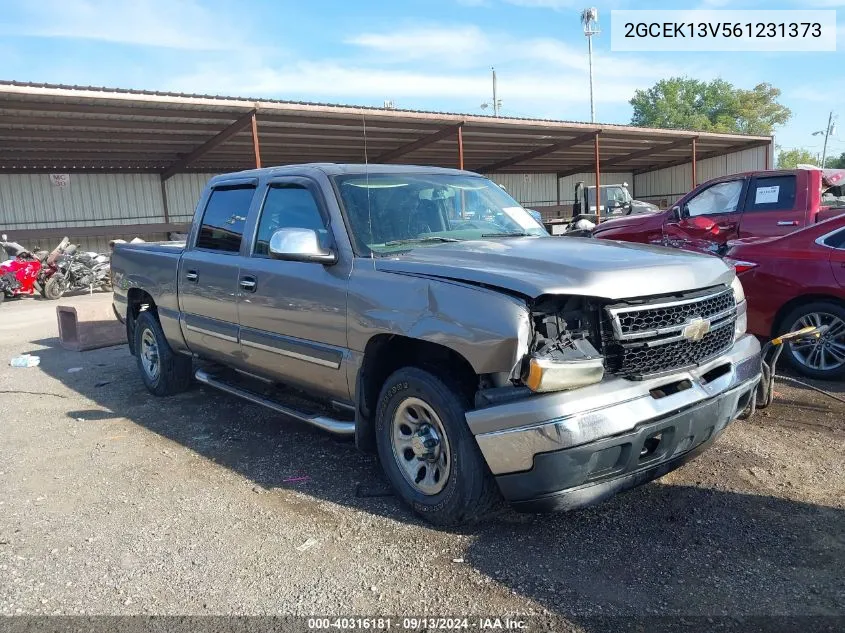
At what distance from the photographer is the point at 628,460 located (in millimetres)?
3143

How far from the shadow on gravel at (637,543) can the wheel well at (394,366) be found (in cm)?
50

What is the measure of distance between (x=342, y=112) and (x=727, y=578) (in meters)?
14.4

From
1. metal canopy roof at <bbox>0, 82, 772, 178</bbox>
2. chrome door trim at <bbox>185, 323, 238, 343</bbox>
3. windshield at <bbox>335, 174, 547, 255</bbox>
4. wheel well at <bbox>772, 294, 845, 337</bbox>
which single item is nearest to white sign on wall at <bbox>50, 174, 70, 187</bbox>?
metal canopy roof at <bbox>0, 82, 772, 178</bbox>

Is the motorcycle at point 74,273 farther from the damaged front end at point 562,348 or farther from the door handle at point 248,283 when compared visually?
the damaged front end at point 562,348

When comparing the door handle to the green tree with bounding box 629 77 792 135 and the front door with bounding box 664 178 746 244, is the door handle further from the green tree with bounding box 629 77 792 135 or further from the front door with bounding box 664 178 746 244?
the green tree with bounding box 629 77 792 135

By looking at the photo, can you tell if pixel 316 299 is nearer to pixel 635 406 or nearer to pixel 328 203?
pixel 328 203

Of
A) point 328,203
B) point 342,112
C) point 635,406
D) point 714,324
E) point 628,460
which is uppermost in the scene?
point 342,112

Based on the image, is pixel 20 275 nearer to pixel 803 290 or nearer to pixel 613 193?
pixel 803 290

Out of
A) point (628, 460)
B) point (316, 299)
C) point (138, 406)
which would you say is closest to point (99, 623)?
point (316, 299)

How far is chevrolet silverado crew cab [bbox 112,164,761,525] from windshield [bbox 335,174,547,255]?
0.05 feet

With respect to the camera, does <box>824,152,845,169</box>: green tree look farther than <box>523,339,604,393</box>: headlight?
Yes

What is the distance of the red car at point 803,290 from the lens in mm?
5840

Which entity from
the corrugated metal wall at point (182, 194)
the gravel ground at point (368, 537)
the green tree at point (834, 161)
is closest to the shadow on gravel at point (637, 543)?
the gravel ground at point (368, 537)

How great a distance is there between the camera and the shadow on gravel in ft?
9.55
